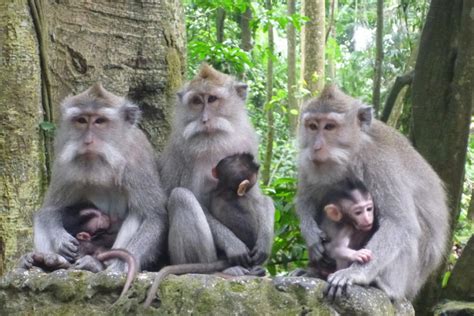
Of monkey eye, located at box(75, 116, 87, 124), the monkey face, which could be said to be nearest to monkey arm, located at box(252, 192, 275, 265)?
the monkey face

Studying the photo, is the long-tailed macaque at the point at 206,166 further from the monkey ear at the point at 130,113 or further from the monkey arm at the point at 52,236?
the monkey arm at the point at 52,236

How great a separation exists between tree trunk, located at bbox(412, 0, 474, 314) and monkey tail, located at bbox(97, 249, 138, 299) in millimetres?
3376

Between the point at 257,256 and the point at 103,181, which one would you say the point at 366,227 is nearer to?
the point at 257,256

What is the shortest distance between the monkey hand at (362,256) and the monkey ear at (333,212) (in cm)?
36

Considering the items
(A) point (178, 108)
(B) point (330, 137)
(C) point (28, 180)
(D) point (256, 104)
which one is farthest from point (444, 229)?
(D) point (256, 104)

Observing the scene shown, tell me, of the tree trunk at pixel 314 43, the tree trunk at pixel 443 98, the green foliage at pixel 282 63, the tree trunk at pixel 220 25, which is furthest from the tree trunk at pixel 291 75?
the tree trunk at pixel 443 98

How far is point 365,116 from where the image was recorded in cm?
534

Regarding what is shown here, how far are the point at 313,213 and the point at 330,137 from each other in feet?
2.23

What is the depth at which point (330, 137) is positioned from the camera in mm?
5160

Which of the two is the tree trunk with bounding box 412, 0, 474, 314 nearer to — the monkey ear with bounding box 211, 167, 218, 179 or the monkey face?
the monkey face

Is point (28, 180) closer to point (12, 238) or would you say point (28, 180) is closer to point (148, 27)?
point (12, 238)

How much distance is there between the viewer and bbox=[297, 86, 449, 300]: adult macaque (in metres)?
4.94

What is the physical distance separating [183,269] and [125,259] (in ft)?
1.31

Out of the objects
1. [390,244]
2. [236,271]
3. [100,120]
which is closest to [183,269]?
[236,271]
